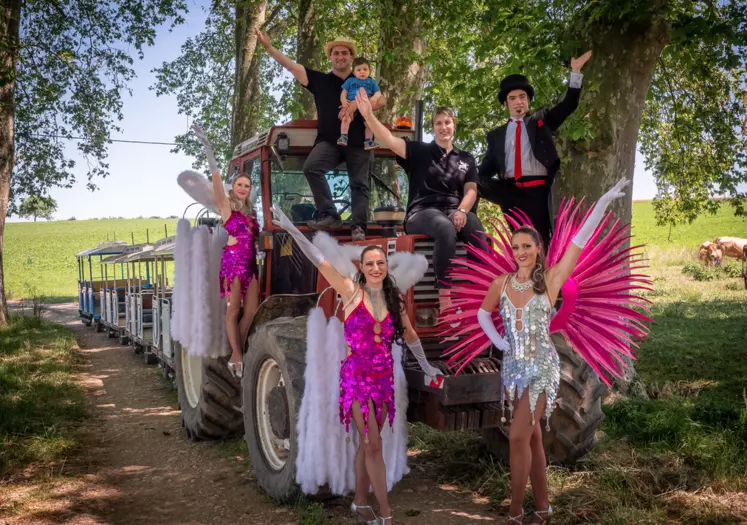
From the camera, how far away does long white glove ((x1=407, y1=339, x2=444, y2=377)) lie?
13.8ft

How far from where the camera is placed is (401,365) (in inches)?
176

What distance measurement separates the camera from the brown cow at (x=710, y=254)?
78.0 ft

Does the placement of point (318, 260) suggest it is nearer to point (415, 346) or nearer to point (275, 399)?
point (415, 346)

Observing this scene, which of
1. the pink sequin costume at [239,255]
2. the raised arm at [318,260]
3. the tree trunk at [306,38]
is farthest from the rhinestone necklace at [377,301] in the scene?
the tree trunk at [306,38]

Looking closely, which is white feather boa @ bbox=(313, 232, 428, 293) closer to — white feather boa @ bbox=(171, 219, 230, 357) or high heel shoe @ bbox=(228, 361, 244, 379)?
high heel shoe @ bbox=(228, 361, 244, 379)

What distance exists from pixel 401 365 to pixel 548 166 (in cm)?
181

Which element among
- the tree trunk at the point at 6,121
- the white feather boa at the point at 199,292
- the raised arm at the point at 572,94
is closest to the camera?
the raised arm at the point at 572,94

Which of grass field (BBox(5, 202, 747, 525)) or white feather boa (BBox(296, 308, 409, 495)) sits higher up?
white feather boa (BBox(296, 308, 409, 495))

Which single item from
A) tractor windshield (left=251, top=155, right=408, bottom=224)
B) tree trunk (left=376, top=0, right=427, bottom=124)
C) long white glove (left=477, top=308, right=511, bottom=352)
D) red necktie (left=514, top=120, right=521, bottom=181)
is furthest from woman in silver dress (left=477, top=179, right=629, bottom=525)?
tree trunk (left=376, top=0, right=427, bottom=124)

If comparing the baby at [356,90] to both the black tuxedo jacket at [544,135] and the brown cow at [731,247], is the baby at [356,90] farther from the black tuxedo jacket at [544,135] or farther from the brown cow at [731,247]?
the brown cow at [731,247]

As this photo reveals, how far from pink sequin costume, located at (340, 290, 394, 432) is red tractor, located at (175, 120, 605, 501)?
26 centimetres

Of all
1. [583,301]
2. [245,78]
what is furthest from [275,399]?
[245,78]

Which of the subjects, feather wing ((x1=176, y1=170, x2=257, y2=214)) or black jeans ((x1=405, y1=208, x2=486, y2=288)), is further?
feather wing ((x1=176, y1=170, x2=257, y2=214))

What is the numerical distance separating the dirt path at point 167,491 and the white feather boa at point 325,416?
352 millimetres
